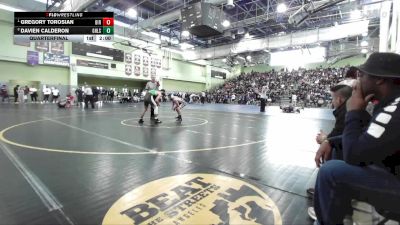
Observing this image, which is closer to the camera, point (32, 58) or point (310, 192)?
point (310, 192)

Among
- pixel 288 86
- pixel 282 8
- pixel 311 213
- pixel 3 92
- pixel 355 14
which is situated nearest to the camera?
pixel 311 213

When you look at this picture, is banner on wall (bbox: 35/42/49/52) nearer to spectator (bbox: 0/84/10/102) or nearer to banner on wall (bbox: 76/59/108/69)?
banner on wall (bbox: 76/59/108/69)

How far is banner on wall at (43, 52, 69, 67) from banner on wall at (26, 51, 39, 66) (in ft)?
1.85

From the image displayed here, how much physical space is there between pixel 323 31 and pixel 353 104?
1974 centimetres

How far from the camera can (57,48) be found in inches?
826

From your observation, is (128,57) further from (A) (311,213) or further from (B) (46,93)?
(A) (311,213)

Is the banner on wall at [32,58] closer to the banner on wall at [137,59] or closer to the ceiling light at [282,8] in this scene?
the banner on wall at [137,59]

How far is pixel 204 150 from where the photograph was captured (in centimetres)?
458

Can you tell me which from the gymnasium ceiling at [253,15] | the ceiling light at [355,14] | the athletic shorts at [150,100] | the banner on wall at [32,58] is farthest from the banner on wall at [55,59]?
the ceiling light at [355,14]
